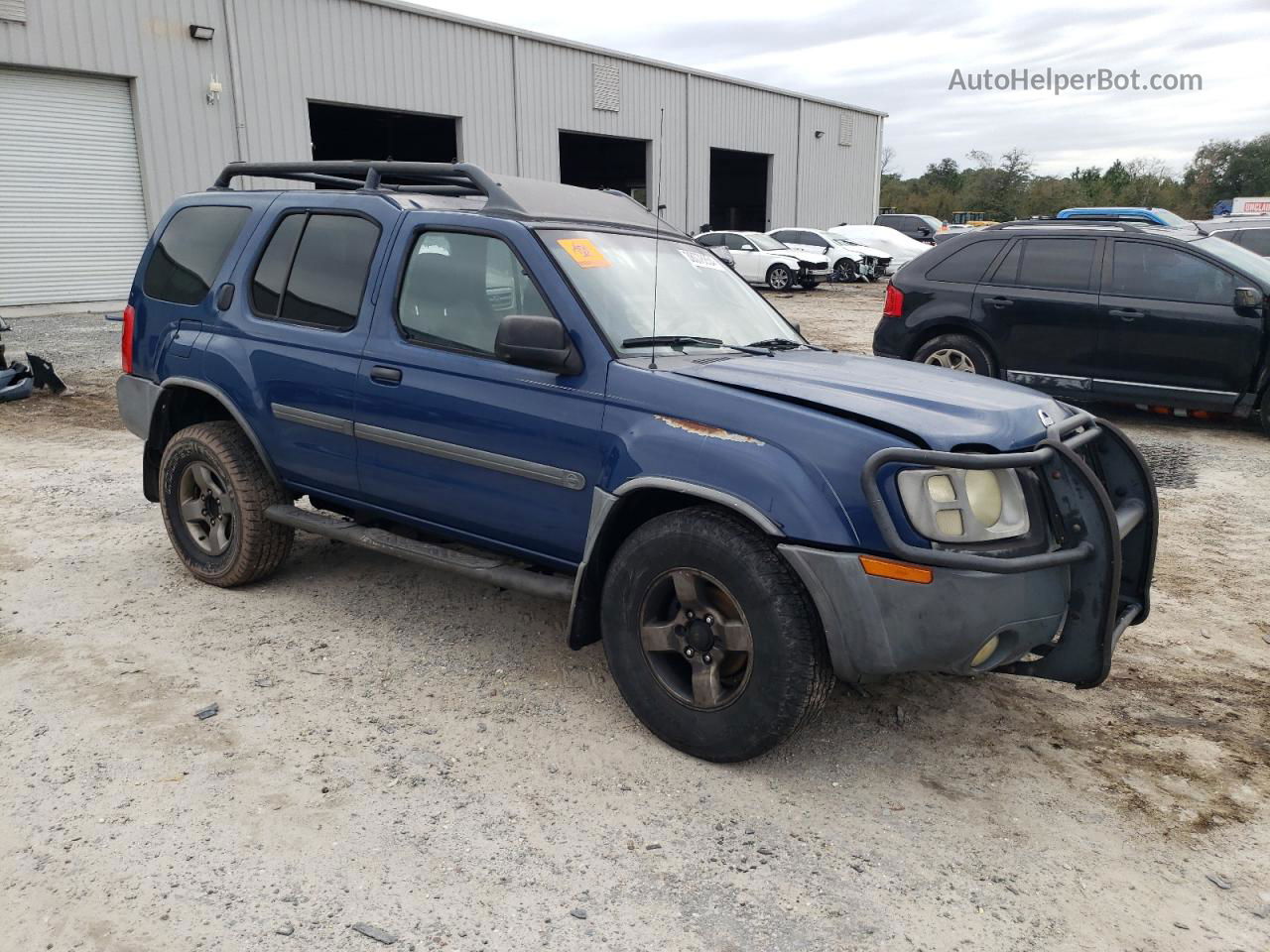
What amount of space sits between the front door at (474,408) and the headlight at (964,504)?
1084mm

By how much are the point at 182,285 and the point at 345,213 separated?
43.5 inches

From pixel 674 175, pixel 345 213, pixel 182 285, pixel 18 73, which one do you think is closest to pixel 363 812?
pixel 345 213

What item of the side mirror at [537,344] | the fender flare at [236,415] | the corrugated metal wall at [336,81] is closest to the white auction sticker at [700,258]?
the side mirror at [537,344]

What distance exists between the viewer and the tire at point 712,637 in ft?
9.82

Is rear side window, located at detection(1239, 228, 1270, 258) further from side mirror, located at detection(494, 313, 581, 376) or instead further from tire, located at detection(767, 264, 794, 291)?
side mirror, located at detection(494, 313, 581, 376)

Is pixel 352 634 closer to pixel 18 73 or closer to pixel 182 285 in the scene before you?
pixel 182 285

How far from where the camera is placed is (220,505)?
4738 mm

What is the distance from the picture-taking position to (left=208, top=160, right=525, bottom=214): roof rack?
3.98 meters

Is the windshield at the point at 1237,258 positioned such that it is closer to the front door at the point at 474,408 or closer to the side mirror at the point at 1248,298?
the side mirror at the point at 1248,298

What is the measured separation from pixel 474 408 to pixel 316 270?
1.22 m

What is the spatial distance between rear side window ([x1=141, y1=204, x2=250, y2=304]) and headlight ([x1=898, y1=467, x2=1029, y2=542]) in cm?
346

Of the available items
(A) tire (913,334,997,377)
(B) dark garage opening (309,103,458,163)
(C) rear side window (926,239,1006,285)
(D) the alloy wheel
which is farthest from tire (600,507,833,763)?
(B) dark garage opening (309,103,458,163)

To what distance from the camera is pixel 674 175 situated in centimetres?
2850

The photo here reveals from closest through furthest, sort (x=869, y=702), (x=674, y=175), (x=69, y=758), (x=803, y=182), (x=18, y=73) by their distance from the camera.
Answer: (x=69, y=758), (x=869, y=702), (x=18, y=73), (x=674, y=175), (x=803, y=182)
